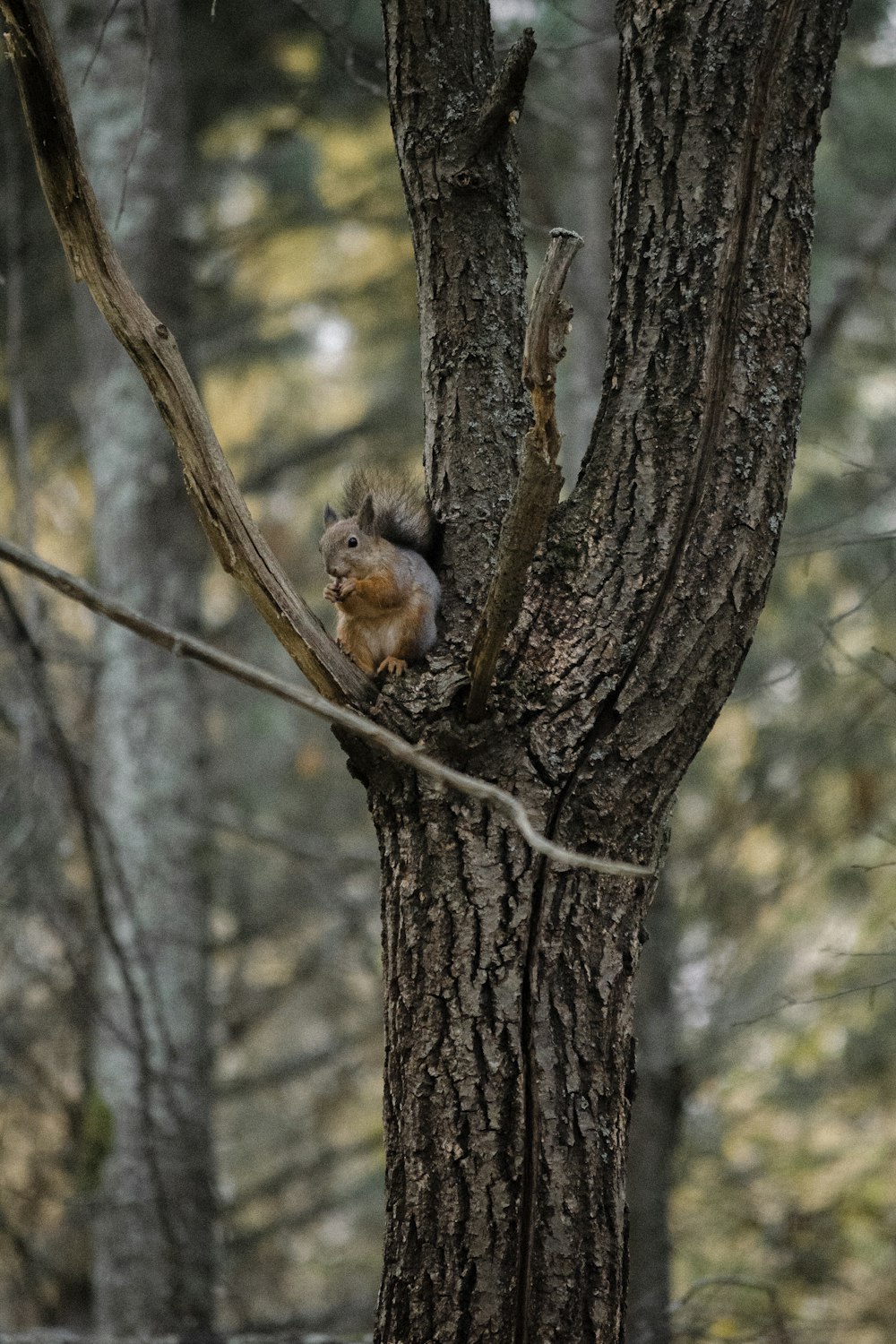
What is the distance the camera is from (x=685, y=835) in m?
6.59

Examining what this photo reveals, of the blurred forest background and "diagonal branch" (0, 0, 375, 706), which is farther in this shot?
the blurred forest background

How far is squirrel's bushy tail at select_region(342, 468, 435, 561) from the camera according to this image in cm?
233

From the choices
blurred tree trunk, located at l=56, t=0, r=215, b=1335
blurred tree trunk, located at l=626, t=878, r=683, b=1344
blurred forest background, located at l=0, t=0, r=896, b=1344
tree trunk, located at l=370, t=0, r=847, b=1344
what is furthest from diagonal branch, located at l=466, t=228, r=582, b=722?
blurred tree trunk, located at l=56, t=0, r=215, b=1335

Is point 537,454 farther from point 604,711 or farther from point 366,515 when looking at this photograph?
point 366,515

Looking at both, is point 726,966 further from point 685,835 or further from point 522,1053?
point 522,1053

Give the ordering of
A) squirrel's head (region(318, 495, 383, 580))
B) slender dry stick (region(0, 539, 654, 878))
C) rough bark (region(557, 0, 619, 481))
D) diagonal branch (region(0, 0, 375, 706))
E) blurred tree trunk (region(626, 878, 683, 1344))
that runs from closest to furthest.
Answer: slender dry stick (region(0, 539, 654, 878)), diagonal branch (region(0, 0, 375, 706)), squirrel's head (region(318, 495, 383, 580)), blurred tree trunk (region(626, 878, 683, 1344)), rough bark (region(557, 0, 619, 481))

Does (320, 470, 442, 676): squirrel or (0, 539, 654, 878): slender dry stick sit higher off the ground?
(320, 470, 442, 676): squirrel

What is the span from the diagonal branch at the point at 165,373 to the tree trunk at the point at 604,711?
0.16m

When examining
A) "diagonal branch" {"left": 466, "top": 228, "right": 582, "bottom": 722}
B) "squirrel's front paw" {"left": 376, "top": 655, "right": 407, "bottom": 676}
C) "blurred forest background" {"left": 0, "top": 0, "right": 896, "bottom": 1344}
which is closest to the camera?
"diagonal branch" {"left": 466, "top": 228, "right": 582, "bottom": 722}

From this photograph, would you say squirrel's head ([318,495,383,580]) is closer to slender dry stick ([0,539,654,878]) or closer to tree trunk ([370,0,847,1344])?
tree trunk ([370,0,847,1344])

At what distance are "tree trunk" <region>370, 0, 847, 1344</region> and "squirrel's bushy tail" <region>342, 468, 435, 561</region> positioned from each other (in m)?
0.27

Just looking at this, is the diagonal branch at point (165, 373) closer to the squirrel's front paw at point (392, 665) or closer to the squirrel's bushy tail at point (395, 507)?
the squirrel's front paw at point (392, 665)

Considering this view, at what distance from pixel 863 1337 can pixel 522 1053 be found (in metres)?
7.36

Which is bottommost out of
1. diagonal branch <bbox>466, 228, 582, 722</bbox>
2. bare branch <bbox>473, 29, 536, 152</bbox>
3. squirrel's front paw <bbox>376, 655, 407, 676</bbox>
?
diagonal branch <bbox>466, 228, 582, 722</bbox>
